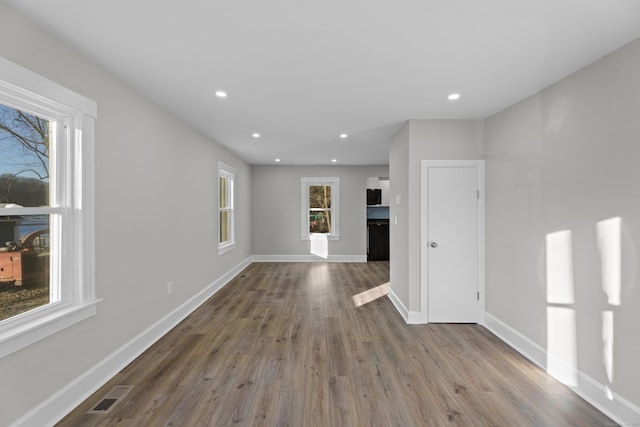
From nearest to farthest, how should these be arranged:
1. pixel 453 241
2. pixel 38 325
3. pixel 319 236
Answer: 1. pixel 38 325
2. pixel 453 241
3. pixel 319 236

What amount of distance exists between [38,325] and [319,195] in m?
6.19

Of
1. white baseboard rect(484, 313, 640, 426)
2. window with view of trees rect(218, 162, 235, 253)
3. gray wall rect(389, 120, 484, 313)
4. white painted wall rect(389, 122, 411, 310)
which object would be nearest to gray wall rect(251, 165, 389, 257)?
window with view of trees rect(218, 162, 235, 253)

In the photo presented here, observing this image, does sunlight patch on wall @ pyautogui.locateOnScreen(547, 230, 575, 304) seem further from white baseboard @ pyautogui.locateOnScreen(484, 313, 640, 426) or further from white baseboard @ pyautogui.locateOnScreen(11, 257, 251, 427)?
white baseboard @ pyautogui.locateOnScreen(11, 257, 251, 427)

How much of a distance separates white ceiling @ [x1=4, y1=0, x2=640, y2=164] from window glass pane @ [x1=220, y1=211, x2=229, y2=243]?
108 inches

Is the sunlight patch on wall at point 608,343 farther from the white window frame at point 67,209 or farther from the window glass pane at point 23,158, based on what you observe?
the window glass pane at point 23,158

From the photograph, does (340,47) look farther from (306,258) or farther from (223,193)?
(306,258)

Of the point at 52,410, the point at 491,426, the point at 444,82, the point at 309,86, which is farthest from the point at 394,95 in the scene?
the point at 52,410

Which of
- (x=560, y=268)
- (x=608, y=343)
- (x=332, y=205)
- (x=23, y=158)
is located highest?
(x=23, y=158)

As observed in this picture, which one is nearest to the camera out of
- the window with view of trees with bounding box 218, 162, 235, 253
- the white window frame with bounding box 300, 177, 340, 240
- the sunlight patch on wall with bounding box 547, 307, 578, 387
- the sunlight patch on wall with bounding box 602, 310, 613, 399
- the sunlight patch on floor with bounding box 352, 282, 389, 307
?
the sunlight patch on wall with bounding box 602, 310, 613, 399

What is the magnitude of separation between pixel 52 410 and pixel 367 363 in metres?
2.24

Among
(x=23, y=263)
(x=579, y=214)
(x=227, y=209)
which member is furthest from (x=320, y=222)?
(x=23, y=263)

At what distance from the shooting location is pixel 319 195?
759 cm

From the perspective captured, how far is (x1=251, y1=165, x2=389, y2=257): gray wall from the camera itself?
746cm

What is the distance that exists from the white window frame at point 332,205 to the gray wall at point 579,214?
4533 mm
